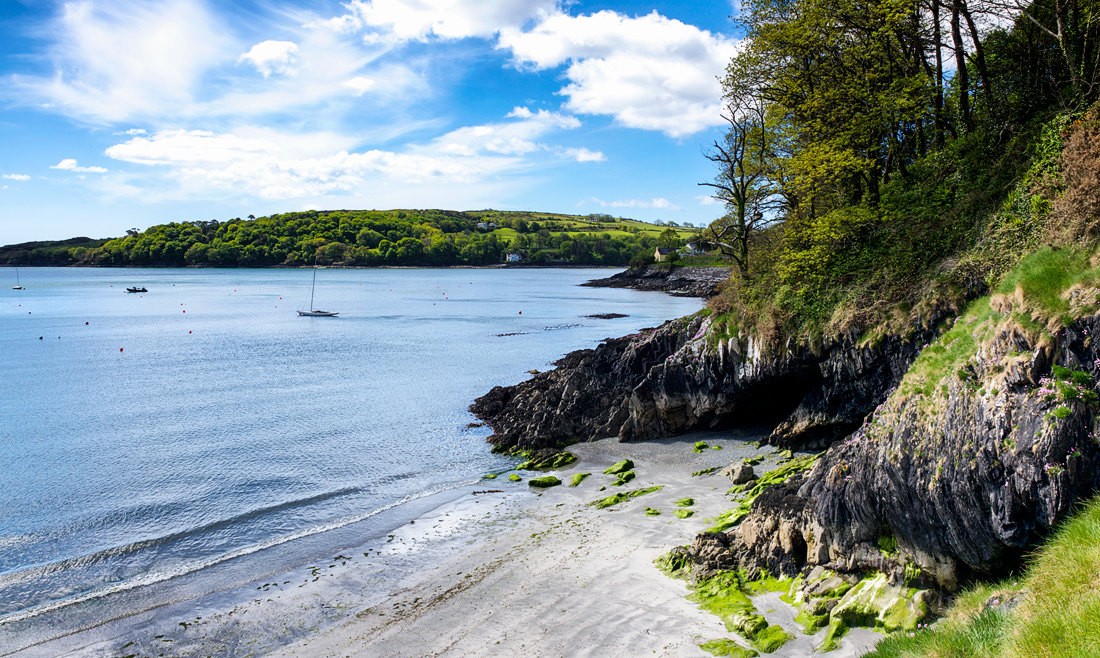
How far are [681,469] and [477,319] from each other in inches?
2420

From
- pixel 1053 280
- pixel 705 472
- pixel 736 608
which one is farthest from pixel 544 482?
pixel 1053 280

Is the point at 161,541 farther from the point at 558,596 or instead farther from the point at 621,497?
the point at 621,497

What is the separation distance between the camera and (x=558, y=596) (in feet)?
49.4

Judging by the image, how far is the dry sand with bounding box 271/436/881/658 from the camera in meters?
12.8

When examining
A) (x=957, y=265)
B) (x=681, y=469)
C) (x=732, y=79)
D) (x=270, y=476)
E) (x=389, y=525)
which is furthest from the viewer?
(x=732, y=79)

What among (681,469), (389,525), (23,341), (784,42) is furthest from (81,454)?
(23,341)

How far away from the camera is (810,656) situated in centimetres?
1108

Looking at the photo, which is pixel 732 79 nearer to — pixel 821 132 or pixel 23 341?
pixel 821 132

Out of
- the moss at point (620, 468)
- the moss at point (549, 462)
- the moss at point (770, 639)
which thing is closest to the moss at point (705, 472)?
the moss at point (620, 468)

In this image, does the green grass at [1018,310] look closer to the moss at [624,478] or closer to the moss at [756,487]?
the moss at [756,487]

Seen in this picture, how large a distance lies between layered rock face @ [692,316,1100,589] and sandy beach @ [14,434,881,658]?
1751 millimetres

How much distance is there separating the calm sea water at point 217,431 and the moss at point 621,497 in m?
6.42

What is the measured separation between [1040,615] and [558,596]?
9703 millimetres

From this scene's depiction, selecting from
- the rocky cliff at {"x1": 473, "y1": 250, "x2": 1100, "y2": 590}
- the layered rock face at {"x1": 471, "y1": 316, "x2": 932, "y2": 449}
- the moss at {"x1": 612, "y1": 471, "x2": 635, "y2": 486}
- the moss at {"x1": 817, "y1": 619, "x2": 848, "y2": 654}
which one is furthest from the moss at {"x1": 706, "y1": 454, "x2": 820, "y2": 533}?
the moss at {"x1": 817, "y1": 619, "x2": 848, "y2": 654}
